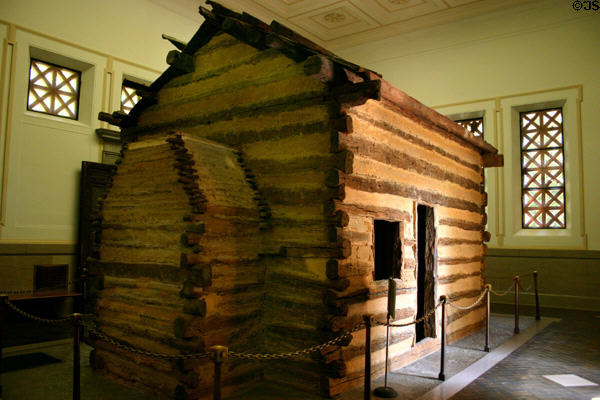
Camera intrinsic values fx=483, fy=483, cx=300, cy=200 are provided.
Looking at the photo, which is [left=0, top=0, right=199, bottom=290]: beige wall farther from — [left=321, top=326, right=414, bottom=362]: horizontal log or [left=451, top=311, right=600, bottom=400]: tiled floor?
[left=451, top=311, right=600, bottom=400]: tiled floor

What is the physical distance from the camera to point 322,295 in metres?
5.71

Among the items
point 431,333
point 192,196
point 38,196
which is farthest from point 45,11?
point 431,333

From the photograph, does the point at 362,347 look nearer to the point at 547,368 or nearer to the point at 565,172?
the point at 547,368

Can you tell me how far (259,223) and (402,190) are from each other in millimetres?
2305

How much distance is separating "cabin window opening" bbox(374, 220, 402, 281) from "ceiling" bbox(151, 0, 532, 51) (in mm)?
8715

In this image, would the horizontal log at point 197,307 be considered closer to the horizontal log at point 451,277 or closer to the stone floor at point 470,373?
the stone floor at point 470,373

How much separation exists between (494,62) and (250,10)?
750cm

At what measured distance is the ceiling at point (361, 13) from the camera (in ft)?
47.0

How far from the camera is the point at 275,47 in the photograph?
5.96 metres

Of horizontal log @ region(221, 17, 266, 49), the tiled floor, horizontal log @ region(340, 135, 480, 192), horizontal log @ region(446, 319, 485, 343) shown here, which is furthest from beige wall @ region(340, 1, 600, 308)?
horizontal log @ region(221, 17, 266, 49)

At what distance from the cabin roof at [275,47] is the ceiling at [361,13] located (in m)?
6.24

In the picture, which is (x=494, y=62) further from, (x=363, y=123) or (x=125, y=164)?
(x=125, y=164)

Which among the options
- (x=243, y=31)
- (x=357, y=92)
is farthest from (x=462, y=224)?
(x=243, y=31)

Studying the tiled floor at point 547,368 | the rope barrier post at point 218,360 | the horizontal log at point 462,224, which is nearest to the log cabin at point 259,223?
the tiled floor at point 547,368
